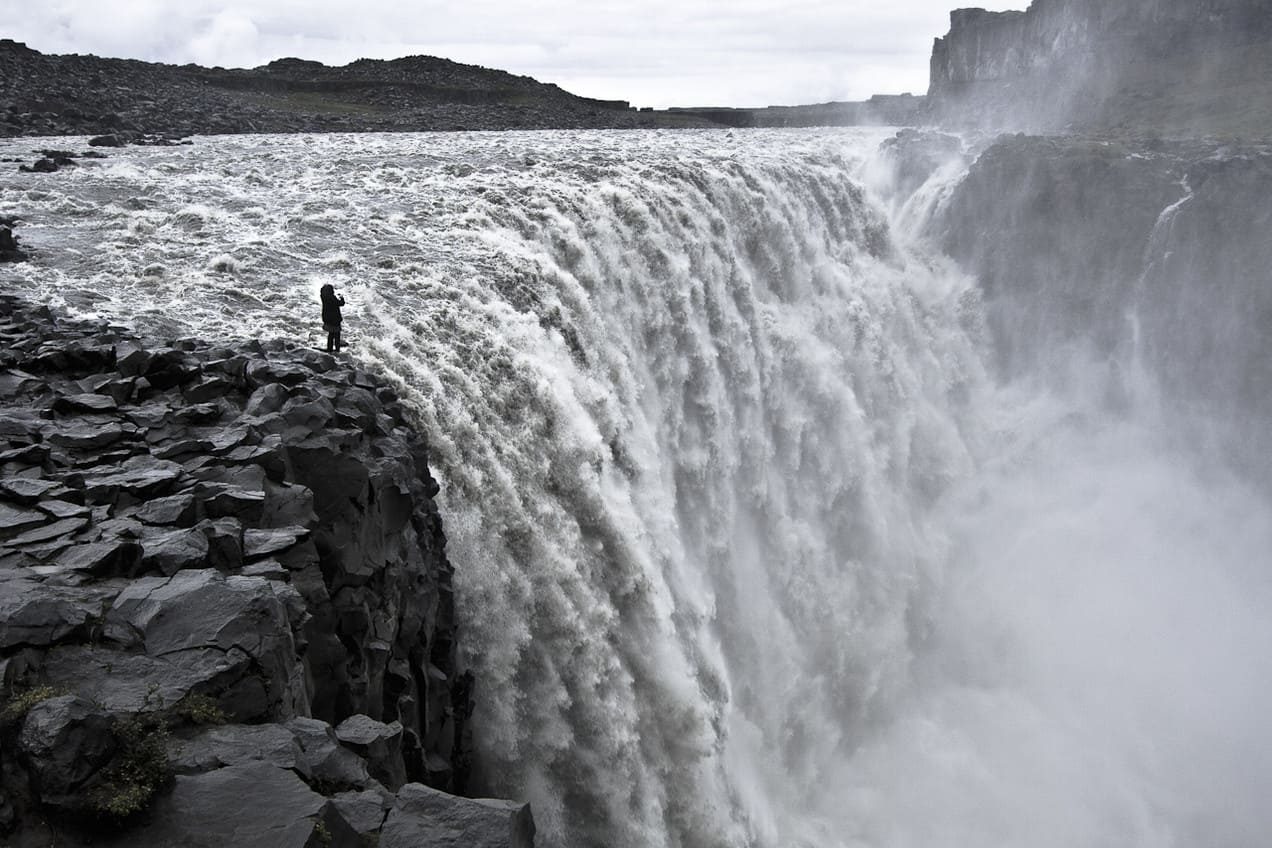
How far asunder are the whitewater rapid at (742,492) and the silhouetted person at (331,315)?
3.06 feet

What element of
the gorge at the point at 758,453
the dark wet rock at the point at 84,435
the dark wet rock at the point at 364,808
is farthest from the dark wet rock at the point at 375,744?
the dark wet rock at the point at 84,435

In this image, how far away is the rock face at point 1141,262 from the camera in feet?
140

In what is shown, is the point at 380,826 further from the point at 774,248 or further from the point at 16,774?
the point at 774,248

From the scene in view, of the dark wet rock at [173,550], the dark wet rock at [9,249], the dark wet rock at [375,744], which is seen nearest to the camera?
the dark wet rock at [375,744]

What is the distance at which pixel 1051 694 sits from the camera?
3134cm

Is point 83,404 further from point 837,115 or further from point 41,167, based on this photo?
point 837,115

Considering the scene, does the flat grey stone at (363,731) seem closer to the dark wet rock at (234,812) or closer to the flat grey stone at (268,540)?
the dark wet rock at (234,812)

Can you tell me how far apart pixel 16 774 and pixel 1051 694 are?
30467mm

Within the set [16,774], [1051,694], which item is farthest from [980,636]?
[16,774]

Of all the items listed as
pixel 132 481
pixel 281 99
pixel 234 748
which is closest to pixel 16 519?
pixel 132 481

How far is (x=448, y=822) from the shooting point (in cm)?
812

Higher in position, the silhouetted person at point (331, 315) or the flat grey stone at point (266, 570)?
the silhouetted person at point (331, 315)

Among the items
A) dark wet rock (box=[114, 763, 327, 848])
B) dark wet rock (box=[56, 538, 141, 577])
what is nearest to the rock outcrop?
dark wet rock (box=[56, 538, 141, 577])

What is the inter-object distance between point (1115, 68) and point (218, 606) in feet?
308
